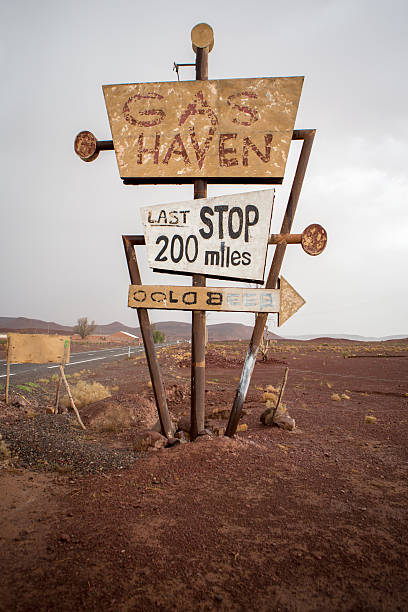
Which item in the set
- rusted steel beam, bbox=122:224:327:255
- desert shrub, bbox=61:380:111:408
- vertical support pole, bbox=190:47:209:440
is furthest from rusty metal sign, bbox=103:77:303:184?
desert shrub, bbox=61:380:111:408

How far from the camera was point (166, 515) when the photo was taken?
3238 millimetres

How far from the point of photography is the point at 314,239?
5.29 meters

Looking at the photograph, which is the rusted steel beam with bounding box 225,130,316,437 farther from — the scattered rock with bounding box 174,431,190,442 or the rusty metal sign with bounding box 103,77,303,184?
the scattered rock with bounding box 174,431,190,442

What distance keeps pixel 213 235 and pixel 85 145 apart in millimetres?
2739

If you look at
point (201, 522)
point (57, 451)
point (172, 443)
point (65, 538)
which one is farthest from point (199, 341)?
point (65, 538)

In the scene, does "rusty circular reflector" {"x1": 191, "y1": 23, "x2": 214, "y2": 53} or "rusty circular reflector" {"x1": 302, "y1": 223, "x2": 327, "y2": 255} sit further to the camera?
"rusty circular reflector" {"x1": 191, "y1": 23, "x2": 214, "y2": 53}

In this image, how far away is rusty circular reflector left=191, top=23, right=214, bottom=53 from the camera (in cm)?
553

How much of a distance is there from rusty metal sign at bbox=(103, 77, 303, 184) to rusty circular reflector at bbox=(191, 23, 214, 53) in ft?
2.21

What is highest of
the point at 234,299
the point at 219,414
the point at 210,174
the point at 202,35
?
the point at 202,35

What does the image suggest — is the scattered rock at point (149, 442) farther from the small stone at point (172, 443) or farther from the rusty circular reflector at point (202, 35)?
the rusty circular reflector at point (202, 35)

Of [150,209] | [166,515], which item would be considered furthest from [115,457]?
[150,209]

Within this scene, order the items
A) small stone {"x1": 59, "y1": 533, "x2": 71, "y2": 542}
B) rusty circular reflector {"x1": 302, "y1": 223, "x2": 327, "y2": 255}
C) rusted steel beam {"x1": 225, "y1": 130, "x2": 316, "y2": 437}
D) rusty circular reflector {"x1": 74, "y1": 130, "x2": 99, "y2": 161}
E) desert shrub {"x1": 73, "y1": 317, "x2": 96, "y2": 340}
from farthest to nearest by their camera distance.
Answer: desert shrub {"x1": 73, "y1": 317, "x2": 96, "y2": 340} < rusty circular reflector {"x1": 74, "y1": 130, "x2": 99, "y2": 161} < rusted steel beam {"x1": 225, "y1": 130, "x2": 316, "y2": 437} < rusty circular reflector {"x1": 302, "y1": 223, "x2": 327, "y2": 255} < small stone {"x1": 59, "y1": 533, "x2": 71, "y2": 542}

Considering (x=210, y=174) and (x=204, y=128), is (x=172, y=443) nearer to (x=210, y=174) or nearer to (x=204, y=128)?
(x=210, y=174)

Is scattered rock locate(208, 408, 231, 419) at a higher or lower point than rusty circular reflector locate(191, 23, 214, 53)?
lower
